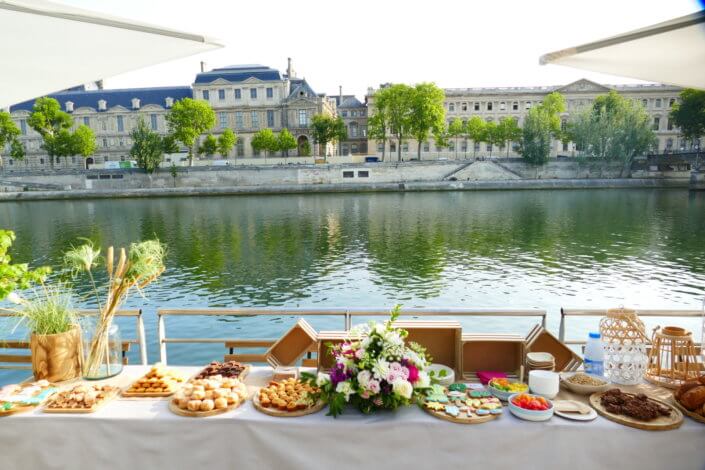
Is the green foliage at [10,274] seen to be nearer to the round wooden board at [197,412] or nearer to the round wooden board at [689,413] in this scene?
the round wooden board at [197,412]

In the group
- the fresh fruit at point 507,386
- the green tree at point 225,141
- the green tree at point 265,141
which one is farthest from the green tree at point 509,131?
the fresh fruit at point 507,386

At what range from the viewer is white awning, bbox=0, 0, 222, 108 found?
2895 mm

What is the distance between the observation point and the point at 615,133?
52.0m

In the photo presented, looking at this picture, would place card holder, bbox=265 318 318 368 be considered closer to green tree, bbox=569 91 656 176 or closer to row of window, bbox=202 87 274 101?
green tree, bbox=569 91 656 176

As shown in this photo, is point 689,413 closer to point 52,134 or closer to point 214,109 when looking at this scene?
point 52,134

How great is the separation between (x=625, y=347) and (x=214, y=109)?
70007 mm

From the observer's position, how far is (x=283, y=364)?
4.32 metres

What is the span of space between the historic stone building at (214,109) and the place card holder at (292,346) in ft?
213

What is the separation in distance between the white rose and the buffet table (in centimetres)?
17

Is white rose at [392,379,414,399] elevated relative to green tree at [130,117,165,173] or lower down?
lower down

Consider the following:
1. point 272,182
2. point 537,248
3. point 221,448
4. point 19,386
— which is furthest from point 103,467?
point 272,182

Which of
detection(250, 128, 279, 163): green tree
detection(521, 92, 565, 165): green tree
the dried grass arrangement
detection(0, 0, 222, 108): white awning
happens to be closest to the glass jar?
the dried grass arrangement

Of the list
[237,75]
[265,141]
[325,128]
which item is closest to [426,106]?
[325,128]

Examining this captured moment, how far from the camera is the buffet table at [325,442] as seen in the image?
289 centimetres
